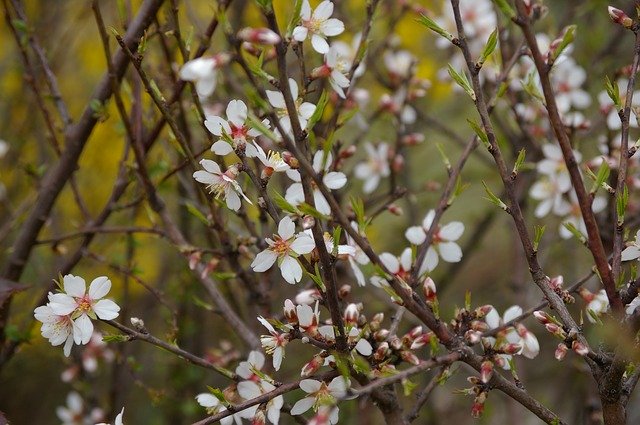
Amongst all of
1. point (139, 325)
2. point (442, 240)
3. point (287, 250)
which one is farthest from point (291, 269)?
point (442, 240)

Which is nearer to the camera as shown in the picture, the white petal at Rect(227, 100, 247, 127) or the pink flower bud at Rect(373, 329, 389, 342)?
the white petal at Rect(227, 100, 247, 127)

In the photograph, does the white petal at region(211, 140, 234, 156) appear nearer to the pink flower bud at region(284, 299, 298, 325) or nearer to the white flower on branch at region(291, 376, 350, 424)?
the pink flower bud at region(284, 299, 298, 325)

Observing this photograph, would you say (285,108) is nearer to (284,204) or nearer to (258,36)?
(284,204)

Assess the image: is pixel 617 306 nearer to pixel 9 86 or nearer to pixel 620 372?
pixel 620 372

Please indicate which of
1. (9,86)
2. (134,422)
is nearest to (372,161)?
(134,422)

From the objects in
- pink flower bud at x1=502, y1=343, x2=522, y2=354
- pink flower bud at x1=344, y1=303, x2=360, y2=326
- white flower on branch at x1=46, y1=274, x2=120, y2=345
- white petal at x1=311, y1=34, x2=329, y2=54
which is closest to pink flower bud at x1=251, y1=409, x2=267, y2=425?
pink flower bud at x1=344, y1=303, x2=360, y2=326

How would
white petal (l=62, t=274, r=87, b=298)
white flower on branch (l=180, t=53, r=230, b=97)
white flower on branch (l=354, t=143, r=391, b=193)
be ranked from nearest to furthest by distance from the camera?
white flower on branch (l=180, t=53, r=230, b=97) → white petal (l=62, t=274, r=87, b=298) → white flower on branch (l=354, t=143, r=391, b=193)

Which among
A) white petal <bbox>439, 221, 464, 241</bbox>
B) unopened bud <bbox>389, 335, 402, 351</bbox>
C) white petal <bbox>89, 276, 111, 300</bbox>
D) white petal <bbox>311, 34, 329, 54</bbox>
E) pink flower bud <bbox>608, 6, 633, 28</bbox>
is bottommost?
unopened bud <bbox>389, 335, 402, 351</bbox>
